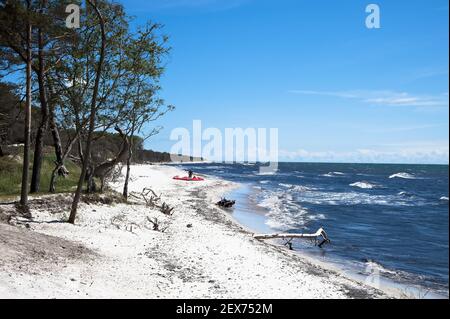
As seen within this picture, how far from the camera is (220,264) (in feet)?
39.9

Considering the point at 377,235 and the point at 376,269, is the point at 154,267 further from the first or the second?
the point at 377,235

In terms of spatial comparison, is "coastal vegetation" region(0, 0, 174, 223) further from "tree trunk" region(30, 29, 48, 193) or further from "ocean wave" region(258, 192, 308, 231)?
"ocean wave" region(258, 192, 308, 231)

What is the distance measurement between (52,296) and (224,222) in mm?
16202

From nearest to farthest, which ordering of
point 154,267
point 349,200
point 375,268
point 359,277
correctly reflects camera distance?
point 154,267 → point 359,277 → point 375,268 → point 349,200

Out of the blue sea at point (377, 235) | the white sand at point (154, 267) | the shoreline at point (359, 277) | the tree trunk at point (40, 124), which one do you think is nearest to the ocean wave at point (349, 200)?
the blue sea at point (377, 235)

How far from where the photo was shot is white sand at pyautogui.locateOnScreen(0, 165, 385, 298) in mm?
8297

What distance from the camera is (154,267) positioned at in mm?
11008

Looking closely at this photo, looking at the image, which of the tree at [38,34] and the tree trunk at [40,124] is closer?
the tree at [38,34]

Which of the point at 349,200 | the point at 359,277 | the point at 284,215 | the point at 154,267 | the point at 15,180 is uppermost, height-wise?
the point at 15,180


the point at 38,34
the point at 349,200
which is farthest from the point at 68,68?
the point at 349,200

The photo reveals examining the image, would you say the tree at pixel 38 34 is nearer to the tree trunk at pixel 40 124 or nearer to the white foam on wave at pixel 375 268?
the tree trunk at pixel 40 124

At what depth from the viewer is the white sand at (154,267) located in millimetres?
8297

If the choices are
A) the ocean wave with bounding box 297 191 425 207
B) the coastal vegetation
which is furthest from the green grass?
the ocean wave with bounding box 297 191 425 207
